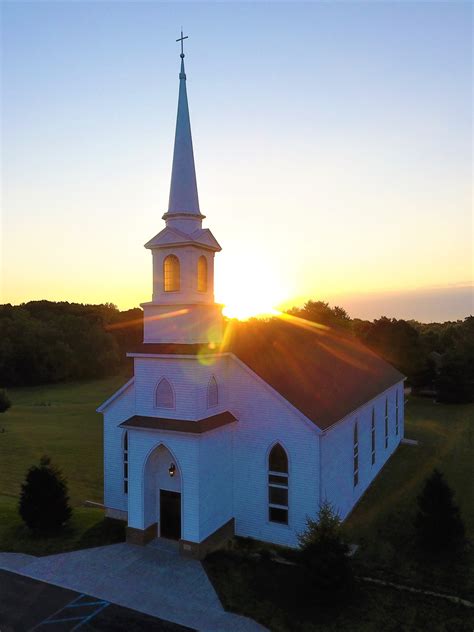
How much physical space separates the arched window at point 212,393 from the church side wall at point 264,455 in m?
0.93

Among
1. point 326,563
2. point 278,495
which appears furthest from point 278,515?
point 326,563

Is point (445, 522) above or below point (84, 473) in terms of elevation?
above

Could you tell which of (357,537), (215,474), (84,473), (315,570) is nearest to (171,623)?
(315,570)

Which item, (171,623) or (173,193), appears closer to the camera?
(171,623)

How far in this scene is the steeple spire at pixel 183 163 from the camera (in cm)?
2006

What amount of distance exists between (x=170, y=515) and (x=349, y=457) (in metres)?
8.41

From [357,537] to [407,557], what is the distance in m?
2.23

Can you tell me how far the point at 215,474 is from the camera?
19141 millimetres

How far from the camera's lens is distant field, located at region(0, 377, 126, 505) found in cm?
2908

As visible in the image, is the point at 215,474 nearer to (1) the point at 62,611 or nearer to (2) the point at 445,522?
(1) the point at 62,611

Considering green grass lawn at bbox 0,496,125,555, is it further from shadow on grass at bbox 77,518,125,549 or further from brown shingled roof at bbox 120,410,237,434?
brown shingled roof at bbox 120,410,237,434

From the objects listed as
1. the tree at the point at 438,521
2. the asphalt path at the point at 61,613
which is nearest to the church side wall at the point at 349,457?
the tree at the point at 438,521

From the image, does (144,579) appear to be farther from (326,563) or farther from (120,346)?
(120,346)

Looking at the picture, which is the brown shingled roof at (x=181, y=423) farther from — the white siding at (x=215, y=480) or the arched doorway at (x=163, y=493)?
the arched doorway at (x=163, y=493)
